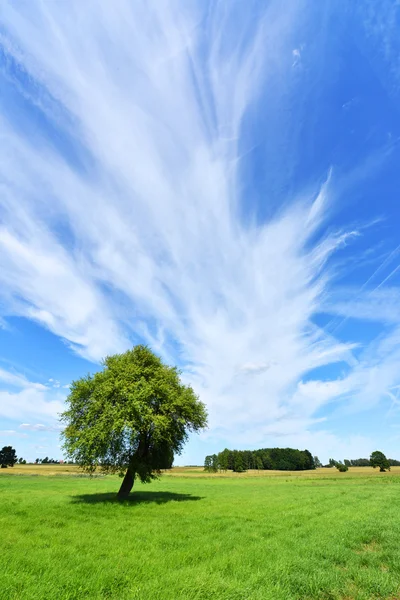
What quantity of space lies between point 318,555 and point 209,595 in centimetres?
595

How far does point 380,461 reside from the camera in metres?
153

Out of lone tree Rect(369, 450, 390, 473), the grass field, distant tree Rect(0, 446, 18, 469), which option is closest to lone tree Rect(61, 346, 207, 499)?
the grass field

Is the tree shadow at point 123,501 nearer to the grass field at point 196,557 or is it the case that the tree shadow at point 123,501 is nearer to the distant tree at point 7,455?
the grass field at point 196,557

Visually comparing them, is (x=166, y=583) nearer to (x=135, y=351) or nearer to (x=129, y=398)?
(x=129, y=398)

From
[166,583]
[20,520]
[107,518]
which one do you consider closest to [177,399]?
[107,518]

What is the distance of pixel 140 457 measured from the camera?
29.0 meters

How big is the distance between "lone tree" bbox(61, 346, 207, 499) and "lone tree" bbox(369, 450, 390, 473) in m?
154

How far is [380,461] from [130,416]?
167 m

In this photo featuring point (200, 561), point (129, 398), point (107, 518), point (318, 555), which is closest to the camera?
point (200, 561)

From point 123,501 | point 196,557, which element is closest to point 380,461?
point 123,501

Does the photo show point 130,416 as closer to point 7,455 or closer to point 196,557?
point 196,557

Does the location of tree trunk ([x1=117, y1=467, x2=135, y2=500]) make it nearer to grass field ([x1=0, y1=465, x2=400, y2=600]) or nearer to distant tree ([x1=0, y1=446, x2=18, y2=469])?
grass field ([x1=0, y1=465, x2=400, y2=600])

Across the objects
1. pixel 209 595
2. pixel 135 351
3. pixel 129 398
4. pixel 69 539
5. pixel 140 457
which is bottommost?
pixel 209 595

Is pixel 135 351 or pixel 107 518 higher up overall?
pixel 135 351
